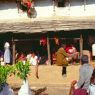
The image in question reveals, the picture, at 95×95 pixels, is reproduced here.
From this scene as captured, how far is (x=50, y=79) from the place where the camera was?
79.9ft

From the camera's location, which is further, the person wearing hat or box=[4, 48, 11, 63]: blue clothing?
box=[4, 48, 11, 63]: blue clothing

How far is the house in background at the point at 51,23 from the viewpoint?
26.1 m

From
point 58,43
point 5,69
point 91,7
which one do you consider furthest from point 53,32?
point 5,69

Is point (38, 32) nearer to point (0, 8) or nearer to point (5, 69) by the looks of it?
point (0, 8)

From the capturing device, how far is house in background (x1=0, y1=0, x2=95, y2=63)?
2609 centimetres

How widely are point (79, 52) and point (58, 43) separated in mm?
1197

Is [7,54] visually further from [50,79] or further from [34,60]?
[50,79]

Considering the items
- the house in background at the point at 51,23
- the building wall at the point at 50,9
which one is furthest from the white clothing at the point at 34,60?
the building wall at the point at 50,9

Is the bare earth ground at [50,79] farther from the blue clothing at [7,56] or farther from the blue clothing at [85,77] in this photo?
the blue clothing at [85,77]

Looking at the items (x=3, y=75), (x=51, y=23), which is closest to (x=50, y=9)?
(x=51, y=23)

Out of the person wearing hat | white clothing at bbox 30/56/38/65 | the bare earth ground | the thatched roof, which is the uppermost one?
the thatched roof

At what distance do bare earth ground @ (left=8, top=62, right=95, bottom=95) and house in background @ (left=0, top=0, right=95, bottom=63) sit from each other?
1.22 metres

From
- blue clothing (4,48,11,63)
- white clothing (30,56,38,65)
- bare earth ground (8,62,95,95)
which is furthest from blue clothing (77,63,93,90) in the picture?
blue clothing (4,48,11,63)

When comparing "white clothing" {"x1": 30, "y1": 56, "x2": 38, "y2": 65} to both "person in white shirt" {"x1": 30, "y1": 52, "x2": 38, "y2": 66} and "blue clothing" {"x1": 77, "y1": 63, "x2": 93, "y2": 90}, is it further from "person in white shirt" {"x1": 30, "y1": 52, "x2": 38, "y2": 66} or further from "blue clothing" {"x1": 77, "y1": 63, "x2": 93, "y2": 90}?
"blue clothing" {"x1": 77, "y1": 63, "x2": 93, "y2": 90}
